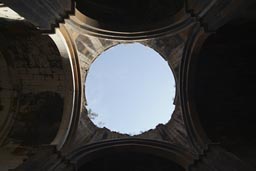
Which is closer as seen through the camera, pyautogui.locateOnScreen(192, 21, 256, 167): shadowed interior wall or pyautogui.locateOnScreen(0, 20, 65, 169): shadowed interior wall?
pyautogui.locateOnScreen(0, 20, 65, 169): shadowed interior wall

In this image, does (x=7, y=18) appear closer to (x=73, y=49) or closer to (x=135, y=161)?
(x=73, y=49)

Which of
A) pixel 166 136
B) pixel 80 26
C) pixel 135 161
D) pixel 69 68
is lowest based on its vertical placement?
pixel 135 161

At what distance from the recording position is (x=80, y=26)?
350 inches

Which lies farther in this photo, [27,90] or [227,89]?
[227,89]

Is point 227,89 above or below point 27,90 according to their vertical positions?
above

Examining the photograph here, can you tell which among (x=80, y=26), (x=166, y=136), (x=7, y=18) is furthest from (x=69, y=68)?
(x=166, y=136)

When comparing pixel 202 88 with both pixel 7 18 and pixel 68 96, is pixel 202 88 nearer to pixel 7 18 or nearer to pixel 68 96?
pixel 68 96

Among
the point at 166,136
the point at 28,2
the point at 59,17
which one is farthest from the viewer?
the point at 166,136

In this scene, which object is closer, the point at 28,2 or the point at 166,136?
the point at 28,2

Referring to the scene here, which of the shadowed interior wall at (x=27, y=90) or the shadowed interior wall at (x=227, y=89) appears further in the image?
the shadowed interior wall at (x=227, y=89)

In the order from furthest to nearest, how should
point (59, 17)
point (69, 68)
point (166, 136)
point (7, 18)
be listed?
point (166, 136) < point (69, 68) < point (7, 18) < point (59, 17)

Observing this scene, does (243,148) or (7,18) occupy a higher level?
(7,18)

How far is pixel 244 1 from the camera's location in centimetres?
660

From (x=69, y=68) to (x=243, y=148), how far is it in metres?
4.96
